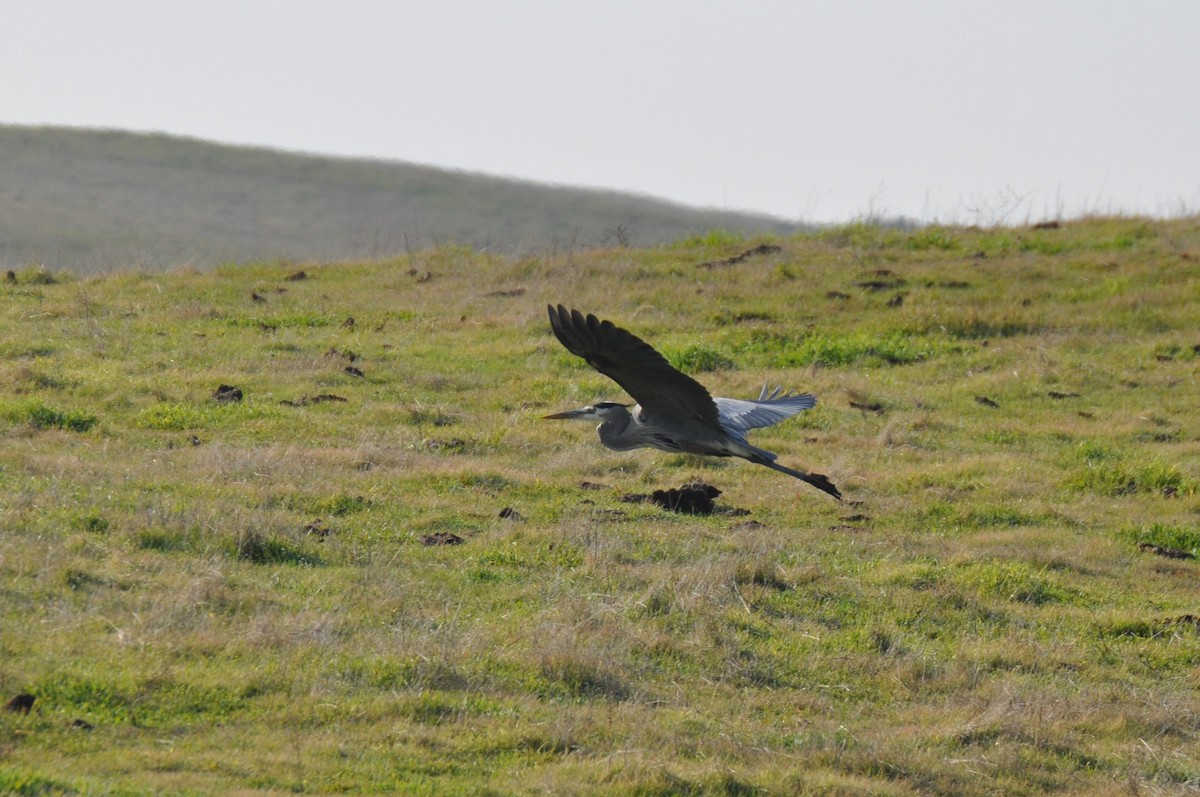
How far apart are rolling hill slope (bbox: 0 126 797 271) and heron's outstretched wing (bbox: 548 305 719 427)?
30.8 m

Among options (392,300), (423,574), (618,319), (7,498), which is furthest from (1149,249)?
Result: (7,498)

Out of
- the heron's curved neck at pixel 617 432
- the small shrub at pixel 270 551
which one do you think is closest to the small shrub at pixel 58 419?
the small shrub at pixel 270 551

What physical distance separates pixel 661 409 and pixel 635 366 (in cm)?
99

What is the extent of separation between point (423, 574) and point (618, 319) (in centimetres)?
839

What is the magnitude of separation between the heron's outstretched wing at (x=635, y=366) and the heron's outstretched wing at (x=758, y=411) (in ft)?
1.53

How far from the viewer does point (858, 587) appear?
9.01 meters

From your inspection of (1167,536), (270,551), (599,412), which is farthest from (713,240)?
(270,551)

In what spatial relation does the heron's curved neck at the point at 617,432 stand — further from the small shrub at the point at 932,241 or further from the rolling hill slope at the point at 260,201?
the rolling hill slope at the point at 260,201

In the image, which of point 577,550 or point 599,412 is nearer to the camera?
point 577,550

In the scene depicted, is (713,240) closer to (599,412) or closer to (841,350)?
(841,350)

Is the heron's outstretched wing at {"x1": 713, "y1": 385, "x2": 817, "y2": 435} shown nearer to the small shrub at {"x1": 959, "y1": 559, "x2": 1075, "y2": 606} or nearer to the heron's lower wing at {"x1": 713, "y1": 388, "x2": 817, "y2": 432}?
the heron's lower wing at {"x1": 713, "y1": 388, "x2": 817, "y2": 432}

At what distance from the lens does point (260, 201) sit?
48.8 meters

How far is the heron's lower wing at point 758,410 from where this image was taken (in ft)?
30.4

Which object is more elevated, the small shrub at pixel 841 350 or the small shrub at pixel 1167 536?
the small shrub at pixel 841 350
